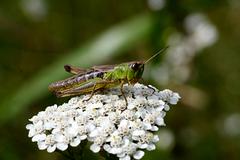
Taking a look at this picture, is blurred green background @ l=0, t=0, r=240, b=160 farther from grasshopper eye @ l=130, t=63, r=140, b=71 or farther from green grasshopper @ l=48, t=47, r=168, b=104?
grasshopper eye @ l=130, t=63, r=140, b=71

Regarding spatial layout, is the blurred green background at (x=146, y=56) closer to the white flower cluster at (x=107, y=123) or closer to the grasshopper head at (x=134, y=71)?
the white flower cluster at (x=107, y=123)

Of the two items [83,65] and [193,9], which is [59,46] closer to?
[83,65]

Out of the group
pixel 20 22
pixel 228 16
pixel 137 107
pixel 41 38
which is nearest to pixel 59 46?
pixel 41 38

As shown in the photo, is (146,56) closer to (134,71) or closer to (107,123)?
(134,71)

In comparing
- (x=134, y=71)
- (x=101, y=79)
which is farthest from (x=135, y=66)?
(x=101, y=79)

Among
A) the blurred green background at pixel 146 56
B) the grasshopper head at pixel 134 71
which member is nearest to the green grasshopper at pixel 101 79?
the grasshopper head at pixel 134 71

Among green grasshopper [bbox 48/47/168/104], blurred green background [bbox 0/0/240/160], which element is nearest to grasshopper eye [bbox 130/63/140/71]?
green grasshopper [bbox 48/47/168/104]
